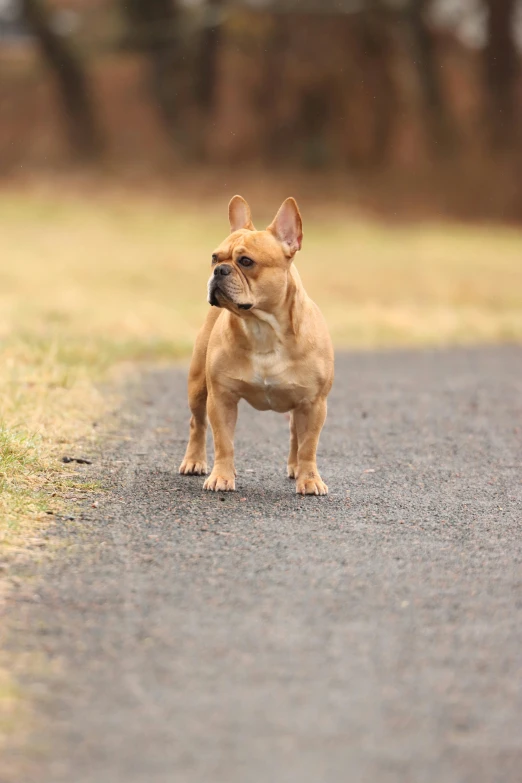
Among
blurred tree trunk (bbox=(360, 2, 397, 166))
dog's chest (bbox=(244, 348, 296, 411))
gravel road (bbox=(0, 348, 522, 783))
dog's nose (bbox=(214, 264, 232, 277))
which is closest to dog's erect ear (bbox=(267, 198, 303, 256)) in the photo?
dog's nose (bbox=(214, 264, 232, 277))

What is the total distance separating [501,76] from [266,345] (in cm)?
2374

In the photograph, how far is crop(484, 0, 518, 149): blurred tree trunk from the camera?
2745 centimetres

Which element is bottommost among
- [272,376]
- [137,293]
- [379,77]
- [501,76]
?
[137,293]

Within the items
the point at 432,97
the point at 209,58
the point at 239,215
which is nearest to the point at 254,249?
the point at 239,215

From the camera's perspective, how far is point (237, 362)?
574 centimetres

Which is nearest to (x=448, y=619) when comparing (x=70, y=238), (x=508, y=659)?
(x=508, y=659)

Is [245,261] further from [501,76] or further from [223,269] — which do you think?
[501,76]

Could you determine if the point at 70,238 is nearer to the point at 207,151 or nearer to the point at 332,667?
the point at 207,151

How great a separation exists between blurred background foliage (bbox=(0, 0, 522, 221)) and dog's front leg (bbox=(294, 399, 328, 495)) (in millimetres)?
21747

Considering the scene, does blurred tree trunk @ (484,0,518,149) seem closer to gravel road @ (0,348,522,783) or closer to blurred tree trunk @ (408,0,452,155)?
blurred tree trunk @ (408,0,452,155)

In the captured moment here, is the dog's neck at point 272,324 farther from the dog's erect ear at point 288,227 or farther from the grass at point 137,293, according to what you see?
the grass at point 137,293

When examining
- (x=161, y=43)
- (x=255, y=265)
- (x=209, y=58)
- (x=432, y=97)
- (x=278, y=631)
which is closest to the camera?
(x=278, y=631)

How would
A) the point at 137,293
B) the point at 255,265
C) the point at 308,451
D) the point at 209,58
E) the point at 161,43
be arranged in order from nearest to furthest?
the point at 255,265, the point at 308,451, the point at 137,293, the point at 209,58, the point at 161,43

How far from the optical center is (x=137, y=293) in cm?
1773
